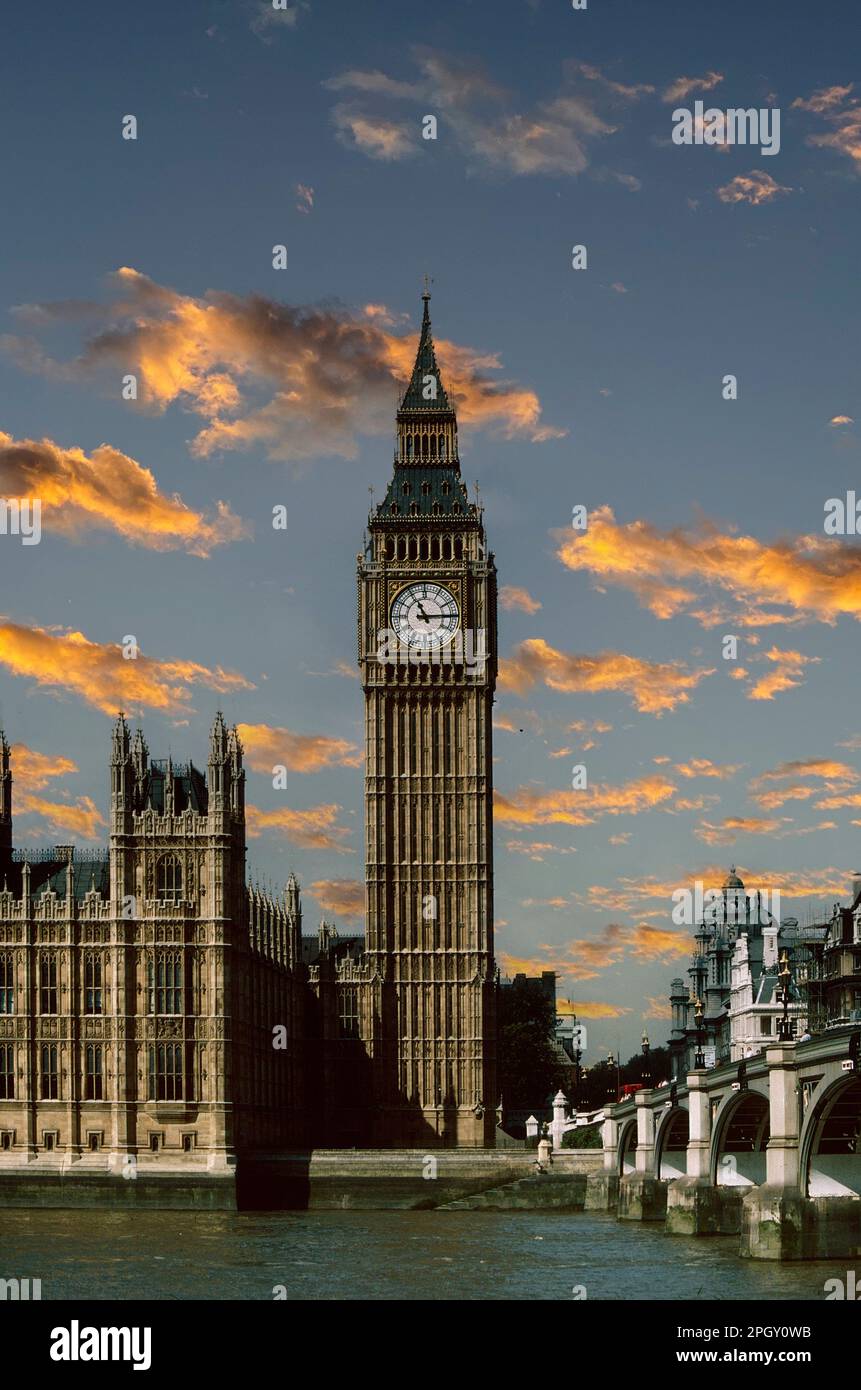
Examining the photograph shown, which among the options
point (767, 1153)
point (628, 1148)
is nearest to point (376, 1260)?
point (767, 1153)

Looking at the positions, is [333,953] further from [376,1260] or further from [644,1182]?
[376,1260]

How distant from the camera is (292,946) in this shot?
424 ft

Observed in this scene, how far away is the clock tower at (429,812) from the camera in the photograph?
421ft

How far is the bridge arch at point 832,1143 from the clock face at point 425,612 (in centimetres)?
6439

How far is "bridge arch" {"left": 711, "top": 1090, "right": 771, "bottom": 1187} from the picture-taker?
80.3 m

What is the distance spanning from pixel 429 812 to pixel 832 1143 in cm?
6145

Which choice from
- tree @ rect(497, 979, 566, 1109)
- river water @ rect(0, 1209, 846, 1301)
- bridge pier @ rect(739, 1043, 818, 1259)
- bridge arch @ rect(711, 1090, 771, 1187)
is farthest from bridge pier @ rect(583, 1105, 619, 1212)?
Result: tree @ rect(497, 979, 566, 1109)

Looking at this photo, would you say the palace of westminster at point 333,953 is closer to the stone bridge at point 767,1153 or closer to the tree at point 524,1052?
the tree at point 524,1052

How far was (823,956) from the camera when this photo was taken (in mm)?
122312

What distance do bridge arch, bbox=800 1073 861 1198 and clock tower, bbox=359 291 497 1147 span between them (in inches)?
2256

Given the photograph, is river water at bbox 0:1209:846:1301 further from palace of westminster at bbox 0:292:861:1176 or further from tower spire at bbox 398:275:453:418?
tower spire at bbox 398:275:453:418

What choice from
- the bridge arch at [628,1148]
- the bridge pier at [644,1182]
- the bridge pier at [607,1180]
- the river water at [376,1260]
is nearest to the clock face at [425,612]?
the bridge pier at [607,1180]
